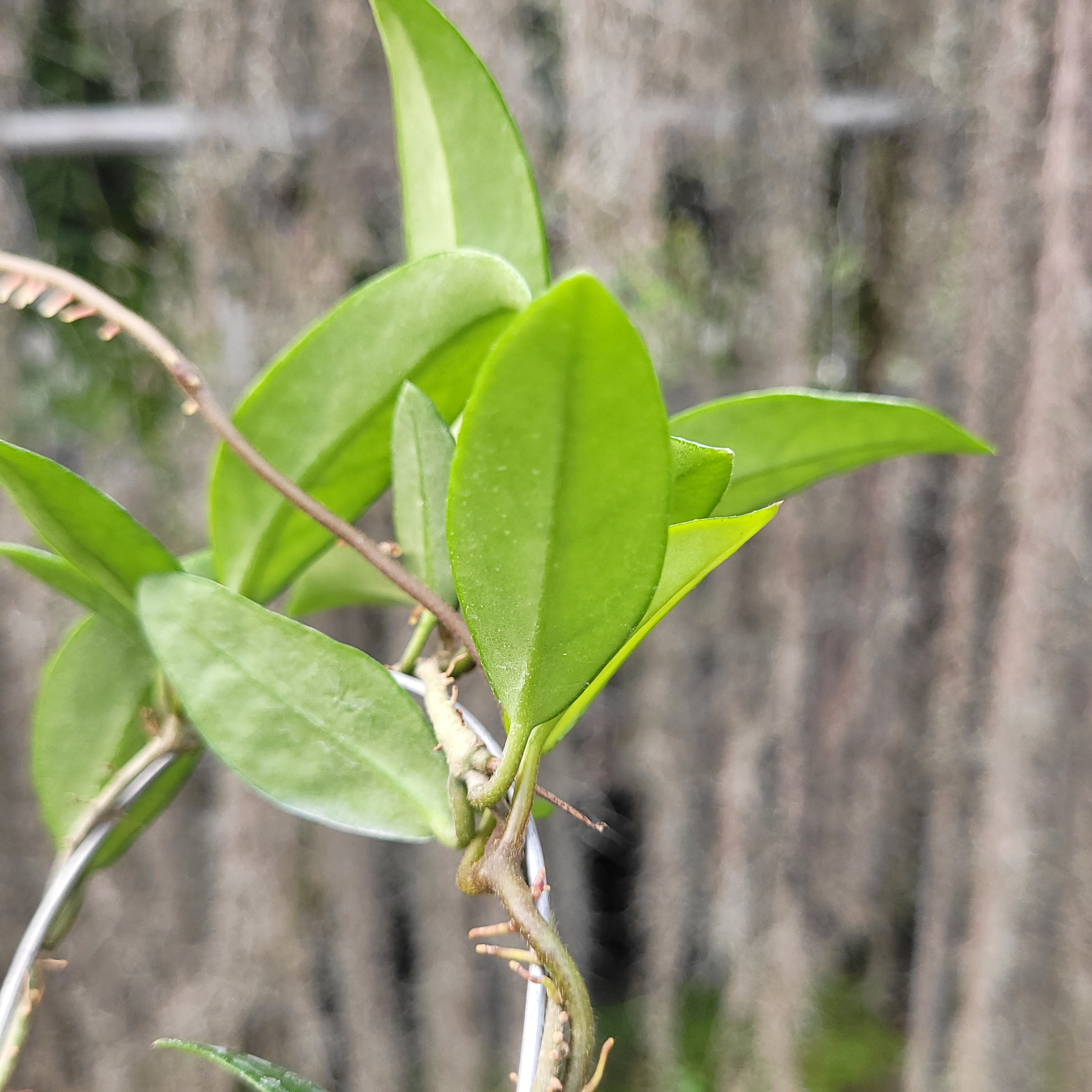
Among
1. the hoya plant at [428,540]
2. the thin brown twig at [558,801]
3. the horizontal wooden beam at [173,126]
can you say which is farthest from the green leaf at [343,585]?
the horizontal wooden beam at [173,126]

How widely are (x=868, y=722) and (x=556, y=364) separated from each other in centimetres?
109

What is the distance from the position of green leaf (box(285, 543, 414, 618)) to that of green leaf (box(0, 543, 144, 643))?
7 centimetres

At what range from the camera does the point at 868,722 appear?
3.58ft

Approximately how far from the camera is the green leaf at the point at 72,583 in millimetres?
271

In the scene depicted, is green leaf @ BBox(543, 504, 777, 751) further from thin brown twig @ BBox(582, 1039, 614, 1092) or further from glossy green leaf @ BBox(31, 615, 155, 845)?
glossy green leaf @ BBox(31, 615, 155, 845)

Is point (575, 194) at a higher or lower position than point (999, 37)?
lower

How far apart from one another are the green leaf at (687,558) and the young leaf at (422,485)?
7 cm

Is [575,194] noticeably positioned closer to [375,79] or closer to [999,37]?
[375,79]

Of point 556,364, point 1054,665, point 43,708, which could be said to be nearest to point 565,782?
point 1054,665

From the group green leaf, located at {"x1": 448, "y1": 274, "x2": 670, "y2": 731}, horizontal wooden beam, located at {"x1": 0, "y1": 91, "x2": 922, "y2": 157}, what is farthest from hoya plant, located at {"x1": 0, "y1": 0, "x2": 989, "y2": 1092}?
horizontal wooden beam, located at {"x1": 0, "y1": 91, "x2": 922, "y2": 157}

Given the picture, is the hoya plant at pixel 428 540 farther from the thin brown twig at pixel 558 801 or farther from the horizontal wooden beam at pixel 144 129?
the horizontal wooden beam at pixel 144 129

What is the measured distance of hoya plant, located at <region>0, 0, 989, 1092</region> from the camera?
16 centimetres

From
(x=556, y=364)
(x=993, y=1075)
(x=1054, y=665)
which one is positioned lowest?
(x=993, y=1075)

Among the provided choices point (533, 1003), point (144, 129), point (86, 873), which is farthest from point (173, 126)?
point (533, 1003)
